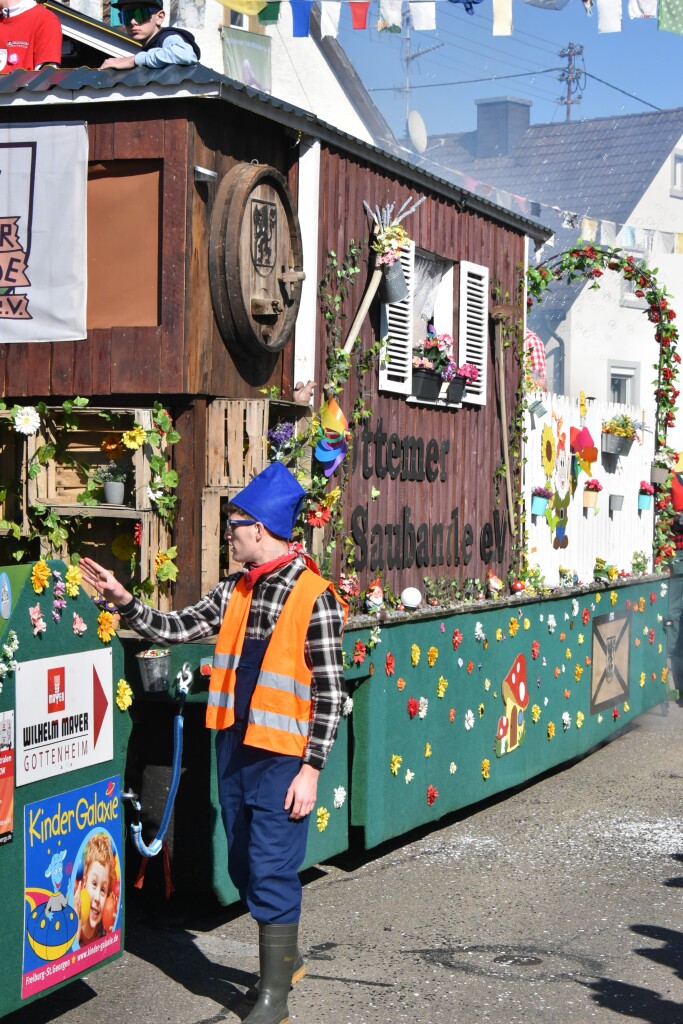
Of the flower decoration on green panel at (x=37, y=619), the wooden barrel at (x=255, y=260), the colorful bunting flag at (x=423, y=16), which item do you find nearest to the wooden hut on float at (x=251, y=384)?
the wooden barrel at (x=255, y=260)

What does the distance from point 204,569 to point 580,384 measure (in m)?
27.9

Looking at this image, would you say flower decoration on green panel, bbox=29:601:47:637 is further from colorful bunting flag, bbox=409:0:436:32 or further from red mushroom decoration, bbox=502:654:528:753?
colorful bunting flag, bbox=409:0:436:32

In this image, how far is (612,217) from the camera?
35812 mm

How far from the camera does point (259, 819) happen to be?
5277mm

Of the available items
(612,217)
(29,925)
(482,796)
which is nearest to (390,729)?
(482,796)

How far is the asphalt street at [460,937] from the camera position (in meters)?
5.69

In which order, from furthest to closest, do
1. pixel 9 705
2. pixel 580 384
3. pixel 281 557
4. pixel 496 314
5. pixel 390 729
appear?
1. pixel 580 384
2. pixel 496 314
3. pixel 390 729
4. pixel 281 557
5. pixel 9 705

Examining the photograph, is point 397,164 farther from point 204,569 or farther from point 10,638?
point 10,638

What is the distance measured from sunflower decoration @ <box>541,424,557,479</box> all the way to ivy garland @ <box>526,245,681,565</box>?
203cm

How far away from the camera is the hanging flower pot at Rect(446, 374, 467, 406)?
31.9ft

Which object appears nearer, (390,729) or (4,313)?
(4,313)

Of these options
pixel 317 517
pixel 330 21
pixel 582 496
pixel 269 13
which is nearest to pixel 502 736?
pixel 317 517

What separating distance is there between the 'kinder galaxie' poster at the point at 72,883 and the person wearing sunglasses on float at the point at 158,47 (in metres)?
3.49

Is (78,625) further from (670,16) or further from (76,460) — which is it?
(670,16)
